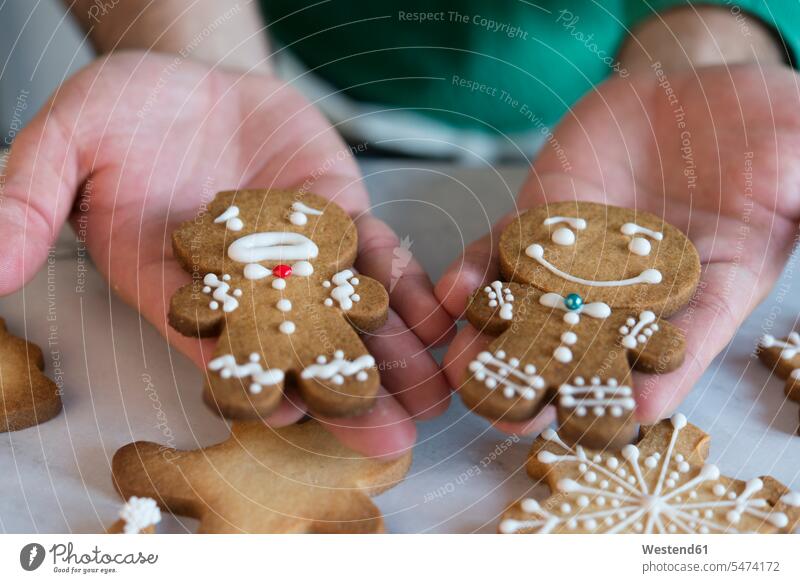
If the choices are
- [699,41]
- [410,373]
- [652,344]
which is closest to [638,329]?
[652,344]

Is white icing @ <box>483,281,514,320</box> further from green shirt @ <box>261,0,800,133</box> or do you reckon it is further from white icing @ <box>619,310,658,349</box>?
green shirt @ <box>261,0,800,133</box>

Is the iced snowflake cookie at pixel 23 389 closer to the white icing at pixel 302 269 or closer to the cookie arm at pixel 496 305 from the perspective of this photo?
the white icing at pixel 302 269

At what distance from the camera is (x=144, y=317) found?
41.4 inches

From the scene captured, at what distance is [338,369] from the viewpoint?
811mm

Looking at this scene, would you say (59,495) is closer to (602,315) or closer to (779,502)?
(602,315)

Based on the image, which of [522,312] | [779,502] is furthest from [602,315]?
[779,502]

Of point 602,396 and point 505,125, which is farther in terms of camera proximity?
point 505,125

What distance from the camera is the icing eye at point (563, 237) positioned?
1.00 metres

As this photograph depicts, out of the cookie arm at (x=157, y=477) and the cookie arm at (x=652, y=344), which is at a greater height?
the cookie arm at (x=652, y=344)

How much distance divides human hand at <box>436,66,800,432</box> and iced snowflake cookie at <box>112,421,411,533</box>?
247 mm
